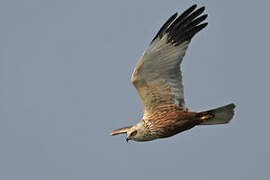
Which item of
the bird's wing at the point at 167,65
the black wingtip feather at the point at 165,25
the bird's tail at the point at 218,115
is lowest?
the bird's tail at the point at 218,115

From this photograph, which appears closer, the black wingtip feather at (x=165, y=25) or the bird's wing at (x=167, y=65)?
the bird's wing at (x=167, y=65)

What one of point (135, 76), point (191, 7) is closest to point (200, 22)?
point (191, 7)

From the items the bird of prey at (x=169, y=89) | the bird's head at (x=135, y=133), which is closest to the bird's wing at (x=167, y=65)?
the bird of prey at (x=169, y=89)

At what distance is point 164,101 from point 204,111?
3.00ft

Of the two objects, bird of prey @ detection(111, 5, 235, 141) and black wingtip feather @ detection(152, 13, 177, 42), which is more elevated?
black wingtip feather @ detection(152, 13, 177, 42)

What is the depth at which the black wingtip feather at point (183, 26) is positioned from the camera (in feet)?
31.5

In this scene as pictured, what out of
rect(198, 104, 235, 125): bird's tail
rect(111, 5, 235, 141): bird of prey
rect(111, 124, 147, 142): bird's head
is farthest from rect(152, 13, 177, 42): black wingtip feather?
rect(111, 124, 147, 142): bird's head

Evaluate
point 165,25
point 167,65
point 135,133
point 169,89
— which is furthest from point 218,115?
point 165,25

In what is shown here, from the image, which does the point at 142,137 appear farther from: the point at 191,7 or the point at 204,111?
the point at 191,7

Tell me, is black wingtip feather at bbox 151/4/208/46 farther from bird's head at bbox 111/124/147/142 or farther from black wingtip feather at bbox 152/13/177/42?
bird's head at bbox 111/124/147/142

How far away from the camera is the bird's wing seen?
369 inches

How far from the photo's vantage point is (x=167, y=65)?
373 inches

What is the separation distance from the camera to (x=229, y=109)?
31.2 feet

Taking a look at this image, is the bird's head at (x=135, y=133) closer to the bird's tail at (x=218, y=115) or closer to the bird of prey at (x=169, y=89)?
the bird of prey at (x=169, y=89)
